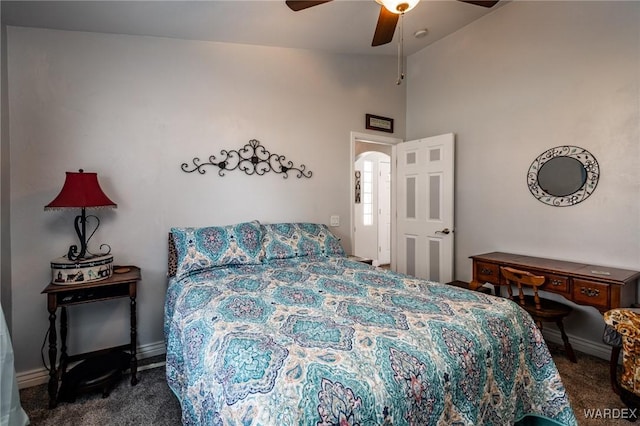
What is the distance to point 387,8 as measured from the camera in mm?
1873

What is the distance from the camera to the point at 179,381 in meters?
1.76

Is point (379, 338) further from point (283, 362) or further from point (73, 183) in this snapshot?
point (73, 183)

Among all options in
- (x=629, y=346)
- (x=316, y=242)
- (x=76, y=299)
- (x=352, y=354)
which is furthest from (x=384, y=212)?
(x=352, y=354)

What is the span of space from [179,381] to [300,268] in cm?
107

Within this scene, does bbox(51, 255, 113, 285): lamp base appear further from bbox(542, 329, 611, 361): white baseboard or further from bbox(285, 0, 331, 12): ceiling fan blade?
bbox(542, 329, 611, 361): white baseboard

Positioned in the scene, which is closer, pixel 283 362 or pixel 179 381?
pixel 283 362

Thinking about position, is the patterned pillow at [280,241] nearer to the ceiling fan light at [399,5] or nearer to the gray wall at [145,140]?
the gray wall at [145,140]

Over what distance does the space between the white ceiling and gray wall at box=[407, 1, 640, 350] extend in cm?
48

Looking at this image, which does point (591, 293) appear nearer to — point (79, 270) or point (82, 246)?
point (79, 270)

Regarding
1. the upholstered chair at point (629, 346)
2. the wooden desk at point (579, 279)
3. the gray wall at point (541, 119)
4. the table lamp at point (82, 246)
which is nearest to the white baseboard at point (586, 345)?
the gray wall at point (541, 119)

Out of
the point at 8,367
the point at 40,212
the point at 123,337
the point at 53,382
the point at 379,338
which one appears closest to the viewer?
the point at 379,338

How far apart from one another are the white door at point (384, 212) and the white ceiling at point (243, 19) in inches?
124

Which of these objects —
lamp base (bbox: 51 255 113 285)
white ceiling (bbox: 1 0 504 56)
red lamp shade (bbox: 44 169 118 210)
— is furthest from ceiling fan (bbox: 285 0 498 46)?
lamp base (bbox: 51 255 113 285)

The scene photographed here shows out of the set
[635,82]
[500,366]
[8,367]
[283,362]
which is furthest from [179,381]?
[635,82]
